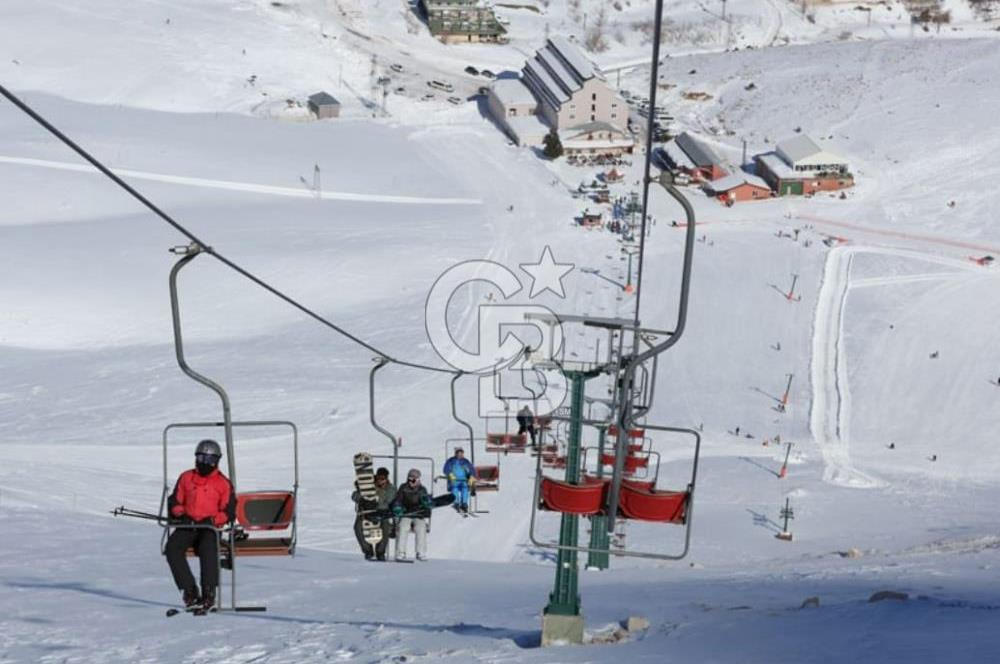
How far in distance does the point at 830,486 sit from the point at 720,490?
205cm

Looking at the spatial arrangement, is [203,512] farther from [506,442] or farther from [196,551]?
[506,442]

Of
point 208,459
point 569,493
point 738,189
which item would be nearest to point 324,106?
point 738,189

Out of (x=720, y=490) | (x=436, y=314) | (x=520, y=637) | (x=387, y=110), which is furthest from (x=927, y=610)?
(x=387, y=110)

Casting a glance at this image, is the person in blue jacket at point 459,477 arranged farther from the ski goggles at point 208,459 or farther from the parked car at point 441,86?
the parked car at point 441,86

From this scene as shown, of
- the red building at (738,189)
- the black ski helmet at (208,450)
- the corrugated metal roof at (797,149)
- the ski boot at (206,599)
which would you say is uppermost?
the corrugated metal roof at (797,149)

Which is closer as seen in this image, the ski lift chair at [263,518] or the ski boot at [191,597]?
the ski boot at [191,597]

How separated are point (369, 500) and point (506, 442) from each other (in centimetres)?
399

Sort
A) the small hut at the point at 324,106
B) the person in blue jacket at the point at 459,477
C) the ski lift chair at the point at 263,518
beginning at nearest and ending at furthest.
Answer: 1. the ski lift chair at the point at 263,518
2. the person in blue jacket at the point at 459,477
3. the small hut at the point at 324,106

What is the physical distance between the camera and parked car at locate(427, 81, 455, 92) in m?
65.2

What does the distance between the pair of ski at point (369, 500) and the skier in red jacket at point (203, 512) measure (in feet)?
10.6

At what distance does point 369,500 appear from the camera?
607 inches

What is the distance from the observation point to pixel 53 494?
2427 cm

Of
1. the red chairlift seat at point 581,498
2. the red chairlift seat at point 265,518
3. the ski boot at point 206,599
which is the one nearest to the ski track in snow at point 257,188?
the red chairlift seat at point 265,518

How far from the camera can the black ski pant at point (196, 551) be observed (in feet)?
36.1
